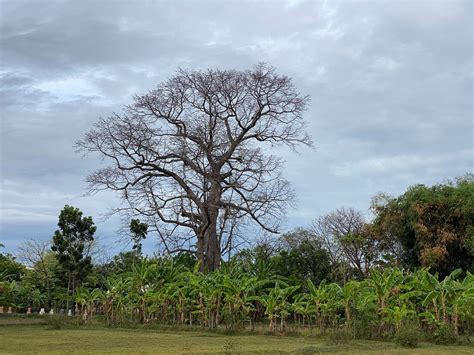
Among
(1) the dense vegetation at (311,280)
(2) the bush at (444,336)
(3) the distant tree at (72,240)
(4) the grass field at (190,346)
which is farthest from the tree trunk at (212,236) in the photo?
(2) the bush at (444,336)

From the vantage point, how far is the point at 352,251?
1281 inches

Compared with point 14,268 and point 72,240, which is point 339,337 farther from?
point 14,268

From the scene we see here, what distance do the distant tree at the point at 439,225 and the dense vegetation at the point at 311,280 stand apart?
5cm

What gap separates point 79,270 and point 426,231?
17613 millimetres

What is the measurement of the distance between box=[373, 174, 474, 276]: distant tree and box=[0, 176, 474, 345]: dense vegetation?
1.9 inches

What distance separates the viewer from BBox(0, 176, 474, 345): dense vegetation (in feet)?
48.6

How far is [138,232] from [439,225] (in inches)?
603

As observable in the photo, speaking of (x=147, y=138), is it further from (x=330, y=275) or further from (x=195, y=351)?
(x=195, y=351)

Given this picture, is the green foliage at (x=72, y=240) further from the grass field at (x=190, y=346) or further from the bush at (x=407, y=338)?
the bush at (x=407, y=338)

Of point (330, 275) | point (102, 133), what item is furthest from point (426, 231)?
point (102, 133)

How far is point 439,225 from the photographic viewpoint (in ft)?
83.7

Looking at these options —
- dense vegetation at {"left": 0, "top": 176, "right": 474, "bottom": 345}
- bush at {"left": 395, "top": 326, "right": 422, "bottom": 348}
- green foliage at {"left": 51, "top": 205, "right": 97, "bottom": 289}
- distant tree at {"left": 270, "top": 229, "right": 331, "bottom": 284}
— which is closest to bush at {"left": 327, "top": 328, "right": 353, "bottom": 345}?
dense vegetation at {"left": 0, "top": 176, "right": 474, "bottom": 345}

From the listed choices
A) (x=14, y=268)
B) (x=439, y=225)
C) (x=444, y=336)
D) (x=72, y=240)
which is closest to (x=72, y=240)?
(x=72, y=240)

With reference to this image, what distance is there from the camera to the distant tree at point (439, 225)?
24.6 meters
